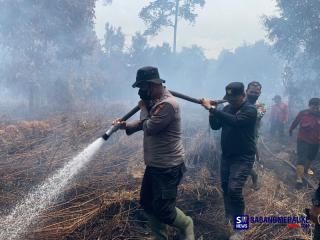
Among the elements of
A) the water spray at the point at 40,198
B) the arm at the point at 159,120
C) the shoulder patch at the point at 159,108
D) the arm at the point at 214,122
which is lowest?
the water spray at the point at 40,198

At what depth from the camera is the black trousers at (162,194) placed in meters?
3.66

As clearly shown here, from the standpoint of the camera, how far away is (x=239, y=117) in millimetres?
4590

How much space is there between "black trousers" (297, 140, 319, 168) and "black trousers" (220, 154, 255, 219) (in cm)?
360

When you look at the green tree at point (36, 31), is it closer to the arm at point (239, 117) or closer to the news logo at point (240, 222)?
the arm at point (239, 117)

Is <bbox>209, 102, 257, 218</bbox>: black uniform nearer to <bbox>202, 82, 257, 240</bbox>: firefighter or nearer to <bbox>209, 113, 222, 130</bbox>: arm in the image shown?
<bbox>202, 82, 257, 240</bbox>: firefighter

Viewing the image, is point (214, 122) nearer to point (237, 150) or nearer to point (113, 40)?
point (237, 150)

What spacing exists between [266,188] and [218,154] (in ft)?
5.21

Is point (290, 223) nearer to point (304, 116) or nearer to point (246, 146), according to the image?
point (246, 146)

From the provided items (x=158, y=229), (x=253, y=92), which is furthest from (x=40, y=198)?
(x=253, y=92)

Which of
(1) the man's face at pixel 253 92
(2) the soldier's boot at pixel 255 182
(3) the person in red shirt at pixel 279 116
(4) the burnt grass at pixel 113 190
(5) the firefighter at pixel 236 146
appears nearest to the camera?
(4) the burnt grass at pixel 113 190

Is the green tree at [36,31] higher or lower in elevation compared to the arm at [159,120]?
higher

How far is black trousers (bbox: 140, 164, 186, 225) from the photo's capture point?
3.66 metres

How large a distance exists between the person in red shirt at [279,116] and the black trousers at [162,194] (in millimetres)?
10102

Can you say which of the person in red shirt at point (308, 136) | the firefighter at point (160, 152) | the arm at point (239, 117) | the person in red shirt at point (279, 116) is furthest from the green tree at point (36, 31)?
the firefighter at point (160, 152)
